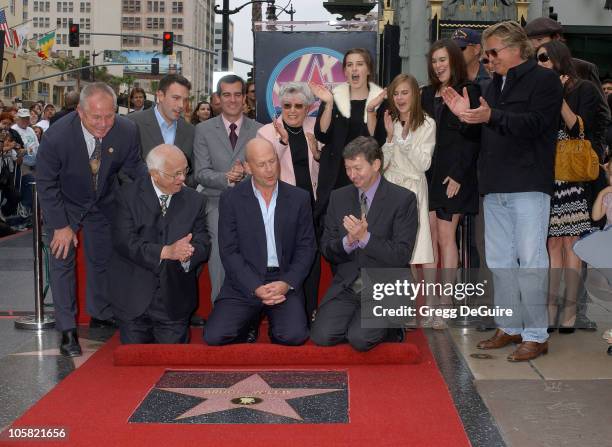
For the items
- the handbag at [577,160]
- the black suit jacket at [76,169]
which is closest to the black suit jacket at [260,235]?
the black suit jacket at [76,169]

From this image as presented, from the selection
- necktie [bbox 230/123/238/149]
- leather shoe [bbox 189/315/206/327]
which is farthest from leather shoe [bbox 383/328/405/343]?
A: necktie [bbox 230/123/238/149]

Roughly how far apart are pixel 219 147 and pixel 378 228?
158cm

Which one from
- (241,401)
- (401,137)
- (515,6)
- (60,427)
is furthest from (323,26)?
(515,6)

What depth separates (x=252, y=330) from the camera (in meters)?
6.29

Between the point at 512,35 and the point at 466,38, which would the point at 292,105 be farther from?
the point at 512,35

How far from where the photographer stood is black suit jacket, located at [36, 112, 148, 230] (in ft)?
20.0

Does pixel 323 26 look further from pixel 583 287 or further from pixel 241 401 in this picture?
pixel 241 401

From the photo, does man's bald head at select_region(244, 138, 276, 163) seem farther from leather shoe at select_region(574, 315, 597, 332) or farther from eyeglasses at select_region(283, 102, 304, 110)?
leather shoe at select_region(574, 315, 597, 332)

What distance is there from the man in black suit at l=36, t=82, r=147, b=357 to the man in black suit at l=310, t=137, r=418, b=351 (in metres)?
1.56

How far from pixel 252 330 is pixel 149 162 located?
4.57 feet

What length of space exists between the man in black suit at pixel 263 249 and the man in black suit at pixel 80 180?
34.6 inches

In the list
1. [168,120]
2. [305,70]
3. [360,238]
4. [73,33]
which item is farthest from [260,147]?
[73,33]

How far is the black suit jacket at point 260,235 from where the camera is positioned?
238 inches

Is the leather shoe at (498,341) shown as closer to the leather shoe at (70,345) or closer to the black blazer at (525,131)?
the black blazer at (525,131)
